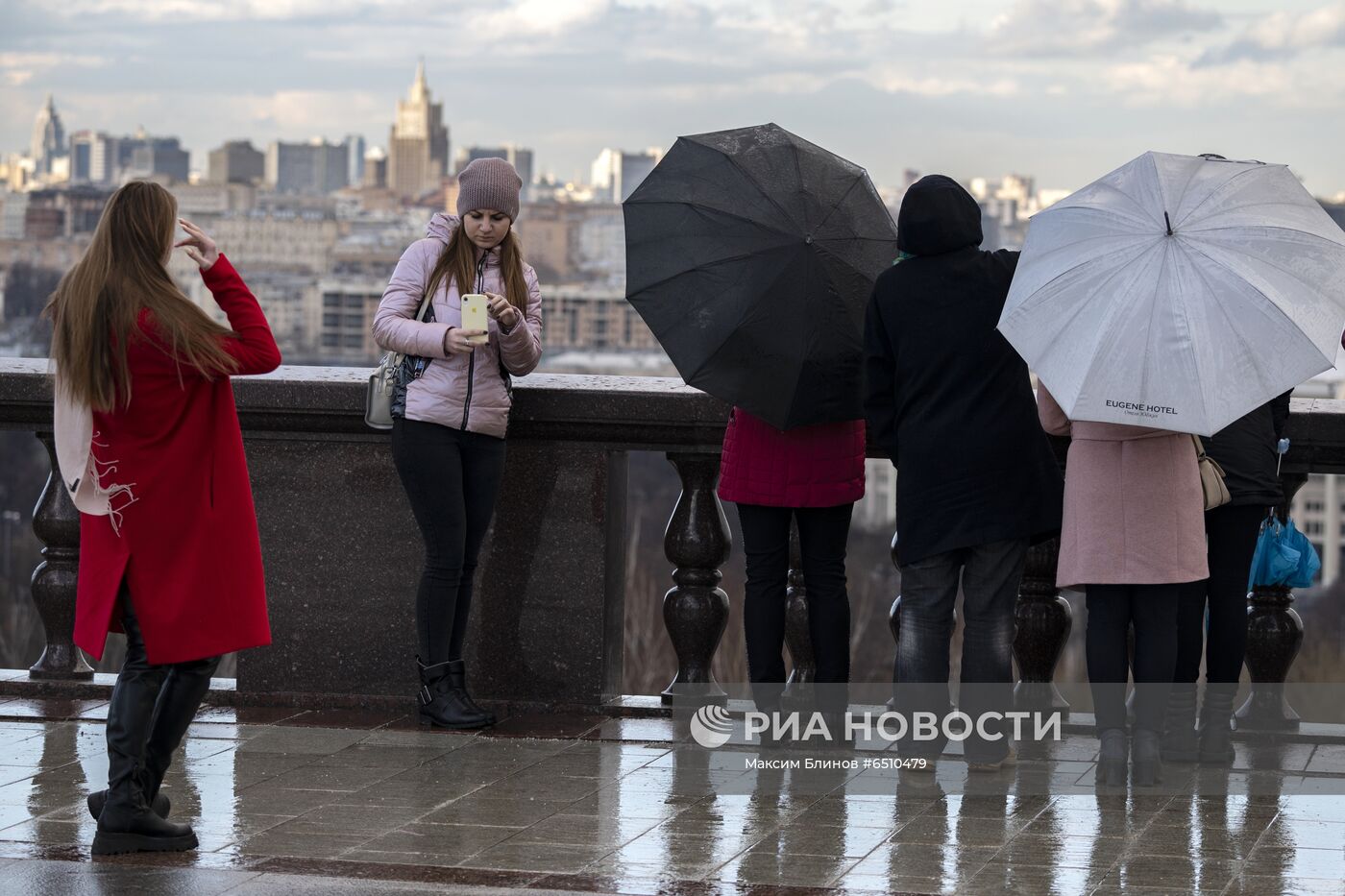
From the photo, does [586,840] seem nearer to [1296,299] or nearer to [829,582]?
[829,582]

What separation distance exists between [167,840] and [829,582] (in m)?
1.92

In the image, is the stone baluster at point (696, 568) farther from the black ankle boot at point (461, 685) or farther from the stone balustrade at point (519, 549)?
the black ankle boot at point (461, 685)

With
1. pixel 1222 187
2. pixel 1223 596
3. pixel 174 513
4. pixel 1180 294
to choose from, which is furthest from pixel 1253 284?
pixel 174 513

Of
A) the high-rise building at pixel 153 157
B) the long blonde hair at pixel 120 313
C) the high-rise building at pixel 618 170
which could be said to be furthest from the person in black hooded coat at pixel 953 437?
the high-rise building at pixel 153 157

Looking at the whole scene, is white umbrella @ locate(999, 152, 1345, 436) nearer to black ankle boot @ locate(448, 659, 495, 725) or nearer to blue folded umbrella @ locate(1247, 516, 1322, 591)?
blue folded umbrella @ locate(1247, 516, 1322, 591)

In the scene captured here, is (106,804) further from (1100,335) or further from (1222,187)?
(1222,187)

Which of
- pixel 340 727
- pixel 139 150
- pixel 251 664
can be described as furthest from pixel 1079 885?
pixel 139 150

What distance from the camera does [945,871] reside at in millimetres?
4125

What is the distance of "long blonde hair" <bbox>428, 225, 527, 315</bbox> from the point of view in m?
5.53

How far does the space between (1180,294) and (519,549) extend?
2267 millimetres

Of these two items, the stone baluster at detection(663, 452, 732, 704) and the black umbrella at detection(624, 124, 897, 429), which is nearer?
the black umbrella at detection(624, 124, 897, 429)

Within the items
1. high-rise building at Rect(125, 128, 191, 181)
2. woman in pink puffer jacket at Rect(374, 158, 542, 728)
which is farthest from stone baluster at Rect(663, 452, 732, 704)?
high-rise building at Rect(125, 128, 191, 181)

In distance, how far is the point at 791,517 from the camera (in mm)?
5375

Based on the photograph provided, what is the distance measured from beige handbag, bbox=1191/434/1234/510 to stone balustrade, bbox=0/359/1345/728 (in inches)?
33.8
